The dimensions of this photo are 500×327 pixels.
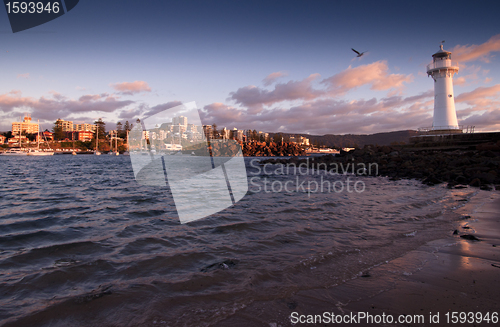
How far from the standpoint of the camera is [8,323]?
2262 mm

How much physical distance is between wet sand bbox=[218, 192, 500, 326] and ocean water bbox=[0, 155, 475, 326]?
0.19 meters

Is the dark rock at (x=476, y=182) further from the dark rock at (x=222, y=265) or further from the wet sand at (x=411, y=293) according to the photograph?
the dark rock at (x=222, y=265)

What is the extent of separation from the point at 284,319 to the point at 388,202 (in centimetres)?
752

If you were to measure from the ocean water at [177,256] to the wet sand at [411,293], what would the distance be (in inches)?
7.4

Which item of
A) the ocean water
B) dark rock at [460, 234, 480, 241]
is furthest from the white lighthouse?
dark rock at [460, 234, 480, 241]

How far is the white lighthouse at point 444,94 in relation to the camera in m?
31.6

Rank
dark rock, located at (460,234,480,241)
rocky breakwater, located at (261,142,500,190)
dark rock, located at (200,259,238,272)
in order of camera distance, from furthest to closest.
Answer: rocky breakwater, located at (261,142,500,190) < dark rock, located at (460,234,480,241) < dark rock, located at (200,259,238,272)

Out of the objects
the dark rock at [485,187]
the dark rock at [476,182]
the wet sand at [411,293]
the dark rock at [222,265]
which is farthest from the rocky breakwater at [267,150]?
the wet sand at [411,293]

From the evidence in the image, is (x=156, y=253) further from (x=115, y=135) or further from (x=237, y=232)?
(x=115, y=135)

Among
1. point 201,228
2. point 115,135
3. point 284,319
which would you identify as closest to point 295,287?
point 284,319

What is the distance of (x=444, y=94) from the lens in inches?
1258

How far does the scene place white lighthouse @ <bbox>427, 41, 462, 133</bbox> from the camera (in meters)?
31.6

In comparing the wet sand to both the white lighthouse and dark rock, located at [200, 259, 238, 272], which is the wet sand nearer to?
dark rock, located at [200, 259, 238, 272]

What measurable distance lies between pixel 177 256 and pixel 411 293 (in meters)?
3.13
